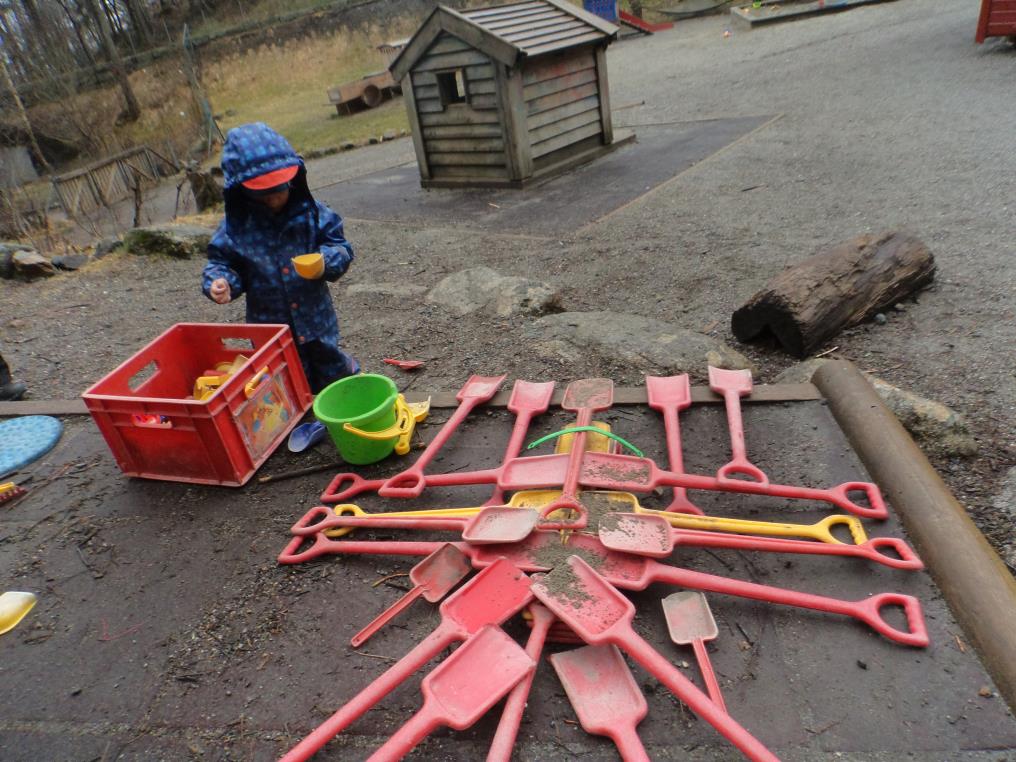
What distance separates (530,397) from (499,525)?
83 centimetres

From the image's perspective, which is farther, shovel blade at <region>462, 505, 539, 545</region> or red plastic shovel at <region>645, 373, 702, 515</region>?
red plastic shovel at <region>645, 373, 702, 515</region>

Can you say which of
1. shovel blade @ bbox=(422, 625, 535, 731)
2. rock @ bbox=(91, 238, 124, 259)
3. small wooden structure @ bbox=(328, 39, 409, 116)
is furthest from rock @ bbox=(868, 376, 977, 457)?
small wooden structure @ bbox=(328, 39, 409, 116)

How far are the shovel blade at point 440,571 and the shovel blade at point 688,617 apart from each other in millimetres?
519

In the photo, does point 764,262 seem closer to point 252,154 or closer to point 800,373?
point 800,373

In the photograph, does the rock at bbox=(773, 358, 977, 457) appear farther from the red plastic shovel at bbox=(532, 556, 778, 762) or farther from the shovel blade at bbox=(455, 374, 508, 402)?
the red plastic shovel at bbox=(532, 556, 778, 762)

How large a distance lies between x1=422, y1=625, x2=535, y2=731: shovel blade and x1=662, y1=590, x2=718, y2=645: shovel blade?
1.17ft

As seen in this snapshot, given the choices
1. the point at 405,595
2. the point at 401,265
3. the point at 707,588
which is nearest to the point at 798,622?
the point at 707,588

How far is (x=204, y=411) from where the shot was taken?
7.00ft

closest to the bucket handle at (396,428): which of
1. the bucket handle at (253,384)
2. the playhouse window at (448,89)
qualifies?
the bucket handle at (253,384)

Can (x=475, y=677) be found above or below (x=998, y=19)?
above

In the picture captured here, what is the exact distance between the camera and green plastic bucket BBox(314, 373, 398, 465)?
7.41 feet

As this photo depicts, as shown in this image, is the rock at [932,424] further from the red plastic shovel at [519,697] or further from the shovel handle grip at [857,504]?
the red plastic shovel at [519,697]

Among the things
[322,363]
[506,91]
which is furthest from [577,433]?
[506,91]

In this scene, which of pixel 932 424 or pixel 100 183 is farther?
pixel 100 183
